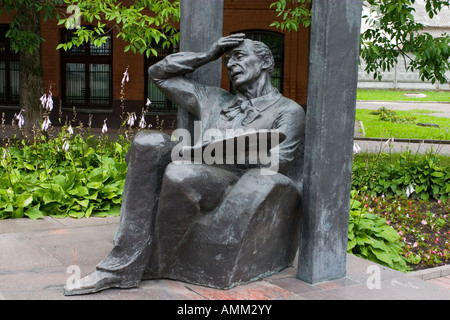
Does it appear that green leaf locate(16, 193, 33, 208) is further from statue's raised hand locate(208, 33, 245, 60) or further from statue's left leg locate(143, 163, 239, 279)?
statue's raised hand locate(208, 33, 245, 60)

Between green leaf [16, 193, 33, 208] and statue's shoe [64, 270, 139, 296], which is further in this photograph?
green leaf [16, 193, 33, 208]

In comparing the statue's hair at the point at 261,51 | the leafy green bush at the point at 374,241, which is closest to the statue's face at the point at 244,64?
the statue's hair at the point at 261,51

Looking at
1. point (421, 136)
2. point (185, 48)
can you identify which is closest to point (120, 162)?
point (185, 48)

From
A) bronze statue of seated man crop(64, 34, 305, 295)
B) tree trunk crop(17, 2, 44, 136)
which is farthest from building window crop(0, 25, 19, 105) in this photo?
bronze statue of seated man crop(64, 34, 305, 295)

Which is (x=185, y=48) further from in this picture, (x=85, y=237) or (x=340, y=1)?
(x=85, y=237)

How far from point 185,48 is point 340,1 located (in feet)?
4.32

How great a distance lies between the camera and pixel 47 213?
643 centimetres

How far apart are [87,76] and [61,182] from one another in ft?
35.4

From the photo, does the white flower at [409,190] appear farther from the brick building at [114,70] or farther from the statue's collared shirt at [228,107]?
the brick building at [114,70]

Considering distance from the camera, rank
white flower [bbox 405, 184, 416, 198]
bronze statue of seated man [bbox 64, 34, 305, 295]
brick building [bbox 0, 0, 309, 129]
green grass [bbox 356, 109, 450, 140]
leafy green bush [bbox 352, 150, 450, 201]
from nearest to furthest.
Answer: bronze statue of seated man [bbox 64, 34, 305, 295]
white flower [bbox 405, 184, 416, 198]
leafy green bush [bbox 352, 150, 450, 201]
green grass [bbox 356, 109, 450, 140]
brick building [bbox 0, 0, 309, 129]

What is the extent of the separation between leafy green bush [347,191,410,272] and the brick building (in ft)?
33.3

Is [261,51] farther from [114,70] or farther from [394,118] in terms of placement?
[394,118]

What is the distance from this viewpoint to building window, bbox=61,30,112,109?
55.7 ft

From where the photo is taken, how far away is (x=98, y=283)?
3898 mm
